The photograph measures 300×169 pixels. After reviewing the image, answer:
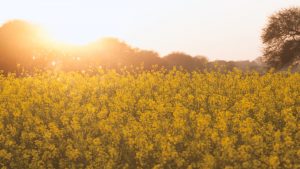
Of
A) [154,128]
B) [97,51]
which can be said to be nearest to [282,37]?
[97,51]

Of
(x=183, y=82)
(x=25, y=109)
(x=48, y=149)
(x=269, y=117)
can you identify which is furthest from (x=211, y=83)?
(x=48, y=149)

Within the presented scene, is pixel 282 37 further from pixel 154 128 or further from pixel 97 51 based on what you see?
pixel 154 128

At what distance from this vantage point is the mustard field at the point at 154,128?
1112 cm

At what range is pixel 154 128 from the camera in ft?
40.4

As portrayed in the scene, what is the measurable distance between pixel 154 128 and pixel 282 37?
27.7 meters

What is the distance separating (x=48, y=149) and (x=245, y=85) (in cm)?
727

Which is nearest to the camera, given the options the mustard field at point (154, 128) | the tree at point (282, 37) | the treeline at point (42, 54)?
Result: the mustard field at point (154, 128)

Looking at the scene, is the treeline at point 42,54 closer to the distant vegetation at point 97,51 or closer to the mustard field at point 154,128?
the distant vegetation at point 97,51

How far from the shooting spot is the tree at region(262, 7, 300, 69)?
3738cm

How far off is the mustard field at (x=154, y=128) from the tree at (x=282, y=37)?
62.8 feet

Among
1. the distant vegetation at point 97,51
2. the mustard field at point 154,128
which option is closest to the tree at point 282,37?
the distant vegetation at point 97,51

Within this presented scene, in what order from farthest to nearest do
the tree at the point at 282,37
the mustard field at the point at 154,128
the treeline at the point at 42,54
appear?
the treeline at the point at 42,54 < the tree at the point at 282,37 < the mustard field at the point at 154,128

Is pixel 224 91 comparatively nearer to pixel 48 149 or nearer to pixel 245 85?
pixel 245 85

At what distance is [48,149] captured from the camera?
12.8 m
